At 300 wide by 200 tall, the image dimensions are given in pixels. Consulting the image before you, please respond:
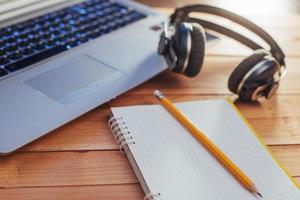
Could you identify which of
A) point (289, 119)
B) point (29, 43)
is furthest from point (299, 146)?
point (29, 43)

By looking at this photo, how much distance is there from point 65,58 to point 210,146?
0.94 feet

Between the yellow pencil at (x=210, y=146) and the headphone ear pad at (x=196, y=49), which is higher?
the headphone ear pad at (x=196, y=49)

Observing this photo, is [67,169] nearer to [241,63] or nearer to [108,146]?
[108,146]

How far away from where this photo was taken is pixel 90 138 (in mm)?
575

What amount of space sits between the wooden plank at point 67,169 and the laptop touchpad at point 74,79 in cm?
9

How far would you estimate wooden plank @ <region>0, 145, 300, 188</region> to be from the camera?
0.50m

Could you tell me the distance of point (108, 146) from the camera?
1.85 feet

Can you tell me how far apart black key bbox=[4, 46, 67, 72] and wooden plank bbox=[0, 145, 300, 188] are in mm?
163

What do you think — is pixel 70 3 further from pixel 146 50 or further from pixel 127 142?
pixel 127 142

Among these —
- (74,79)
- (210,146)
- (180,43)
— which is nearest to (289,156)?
(210,146)

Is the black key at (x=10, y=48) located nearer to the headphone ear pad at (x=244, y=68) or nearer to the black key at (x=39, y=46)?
the black key at (x=39, y=46)

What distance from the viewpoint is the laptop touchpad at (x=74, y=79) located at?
612 millimetres

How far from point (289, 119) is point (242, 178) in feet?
0.62

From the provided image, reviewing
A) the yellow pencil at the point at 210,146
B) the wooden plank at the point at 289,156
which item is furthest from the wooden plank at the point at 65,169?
the wooden plank at the point at 289,156
